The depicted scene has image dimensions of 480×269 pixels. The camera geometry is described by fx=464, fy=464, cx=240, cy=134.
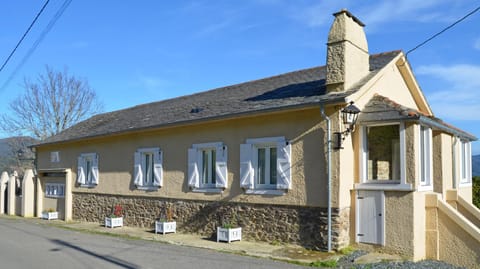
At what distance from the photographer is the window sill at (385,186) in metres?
10.0

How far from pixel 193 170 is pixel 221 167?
1.22m

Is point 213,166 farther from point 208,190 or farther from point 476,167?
point 476,167

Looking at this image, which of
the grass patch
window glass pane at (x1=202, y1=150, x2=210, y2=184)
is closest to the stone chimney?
the grass patch

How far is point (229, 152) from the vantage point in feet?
42.3

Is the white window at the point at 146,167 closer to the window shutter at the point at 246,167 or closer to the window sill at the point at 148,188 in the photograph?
the window sill at the point at 148,188

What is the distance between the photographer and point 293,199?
11289mm

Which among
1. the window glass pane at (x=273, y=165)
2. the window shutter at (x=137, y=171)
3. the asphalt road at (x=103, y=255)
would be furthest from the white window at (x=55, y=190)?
the window glass pane at (x=273, y=165)

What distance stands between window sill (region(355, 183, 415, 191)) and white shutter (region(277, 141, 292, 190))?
1.65 m

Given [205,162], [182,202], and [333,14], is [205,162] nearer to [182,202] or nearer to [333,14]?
[182,202]

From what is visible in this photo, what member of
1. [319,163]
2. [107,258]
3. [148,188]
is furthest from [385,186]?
[148,188]

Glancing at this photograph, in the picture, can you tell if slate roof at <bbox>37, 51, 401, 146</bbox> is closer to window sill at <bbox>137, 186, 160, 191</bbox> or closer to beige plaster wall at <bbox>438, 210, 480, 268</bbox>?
window sill at <bbox>137, 186, 160, 191</bbox>

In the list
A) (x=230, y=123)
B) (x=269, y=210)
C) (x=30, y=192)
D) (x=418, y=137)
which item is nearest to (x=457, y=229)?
(x=418, y=137)

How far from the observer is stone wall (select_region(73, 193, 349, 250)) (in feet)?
35.0

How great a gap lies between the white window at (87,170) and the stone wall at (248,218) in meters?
1.35
